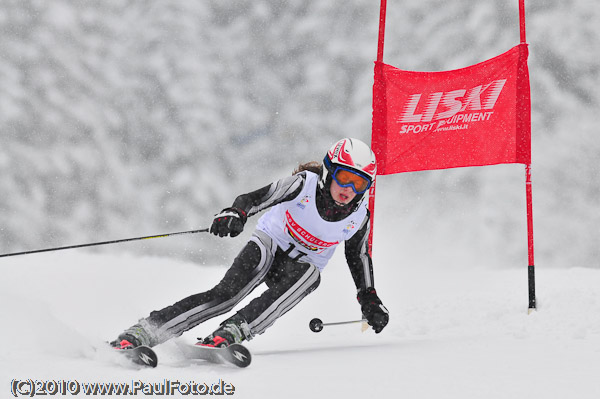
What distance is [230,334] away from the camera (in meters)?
3.25

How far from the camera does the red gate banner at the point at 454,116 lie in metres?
4.96

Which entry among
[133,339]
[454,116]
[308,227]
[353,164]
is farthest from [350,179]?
[454,116]

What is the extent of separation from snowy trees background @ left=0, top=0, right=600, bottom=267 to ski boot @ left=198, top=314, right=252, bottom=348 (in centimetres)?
546

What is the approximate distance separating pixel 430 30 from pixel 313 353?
31.2ft

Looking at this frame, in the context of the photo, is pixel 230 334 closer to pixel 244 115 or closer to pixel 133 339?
pixel 133 339

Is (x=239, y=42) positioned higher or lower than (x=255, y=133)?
higher

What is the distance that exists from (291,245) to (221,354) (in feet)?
3.34

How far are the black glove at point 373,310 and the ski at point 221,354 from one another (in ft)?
3.54

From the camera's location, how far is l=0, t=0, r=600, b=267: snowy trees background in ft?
32.2

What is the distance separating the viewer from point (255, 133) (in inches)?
445

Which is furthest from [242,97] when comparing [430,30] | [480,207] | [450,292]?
[450,292]

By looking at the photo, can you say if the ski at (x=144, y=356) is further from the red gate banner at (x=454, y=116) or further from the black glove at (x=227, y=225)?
the red gate banner at (x=454, y=116)

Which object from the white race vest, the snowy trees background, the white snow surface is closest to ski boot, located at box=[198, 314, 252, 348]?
the white snow surface

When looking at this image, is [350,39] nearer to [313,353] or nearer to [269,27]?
[269,27]
